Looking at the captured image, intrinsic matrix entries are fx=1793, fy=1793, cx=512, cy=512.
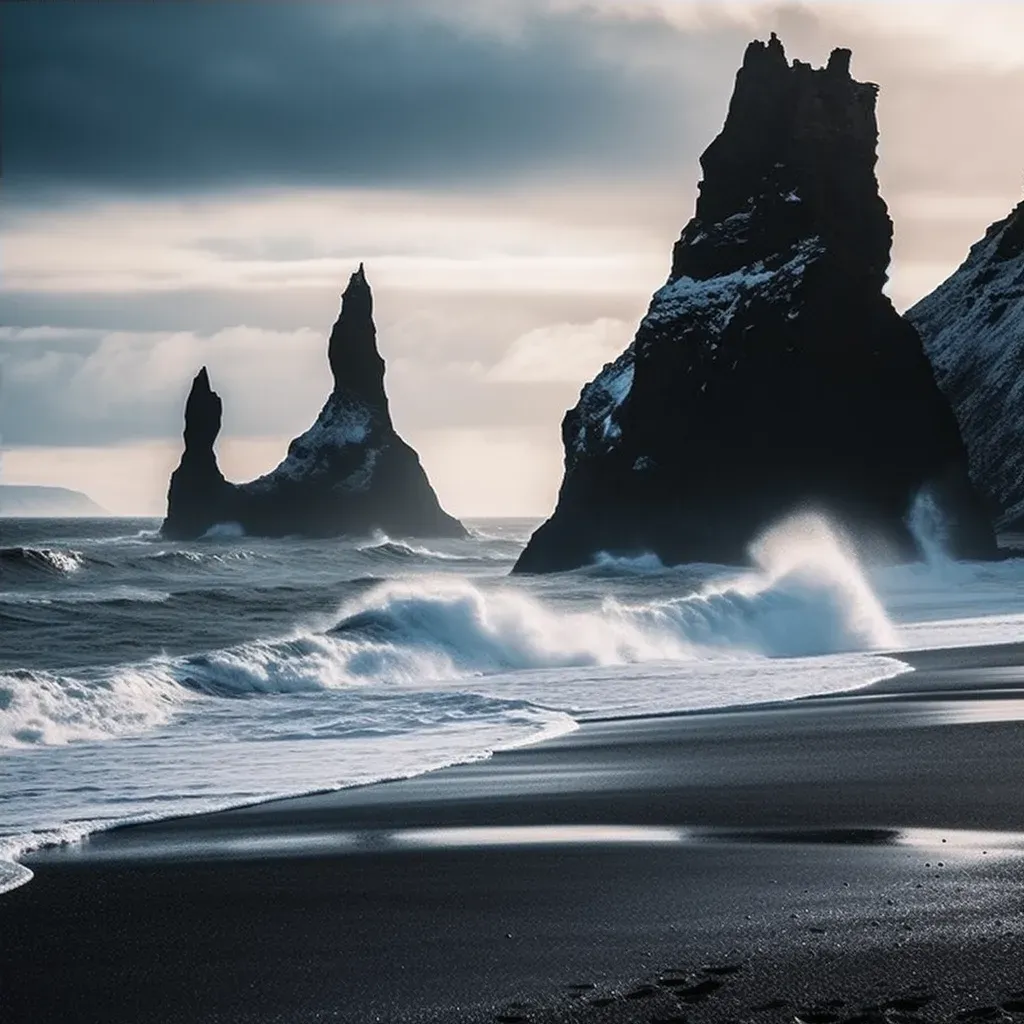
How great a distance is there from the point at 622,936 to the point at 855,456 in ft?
263

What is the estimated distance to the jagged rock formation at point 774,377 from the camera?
282ft

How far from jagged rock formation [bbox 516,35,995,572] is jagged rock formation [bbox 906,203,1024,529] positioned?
37.8 metres

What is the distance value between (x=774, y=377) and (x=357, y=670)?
5707 centimetres

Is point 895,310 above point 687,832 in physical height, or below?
above

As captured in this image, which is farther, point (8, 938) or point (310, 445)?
point (310, 445)

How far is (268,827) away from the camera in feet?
45.1

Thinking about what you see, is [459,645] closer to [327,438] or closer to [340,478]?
[340,478]

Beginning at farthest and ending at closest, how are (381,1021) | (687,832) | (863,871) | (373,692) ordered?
(373,692) → (687,832) → (863,871) → (381,1021)

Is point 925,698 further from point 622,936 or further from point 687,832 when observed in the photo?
point 622,936

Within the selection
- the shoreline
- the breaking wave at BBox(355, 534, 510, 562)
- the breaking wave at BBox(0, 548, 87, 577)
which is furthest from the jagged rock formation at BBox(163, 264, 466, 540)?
the shoreline

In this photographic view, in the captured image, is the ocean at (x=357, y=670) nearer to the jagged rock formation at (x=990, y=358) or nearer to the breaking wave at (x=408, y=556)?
the breaking wave at (x=408, y=556)

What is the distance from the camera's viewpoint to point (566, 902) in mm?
9906

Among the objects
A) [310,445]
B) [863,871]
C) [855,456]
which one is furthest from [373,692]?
[310,445]

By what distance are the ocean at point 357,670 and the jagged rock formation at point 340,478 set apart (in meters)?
99.2
